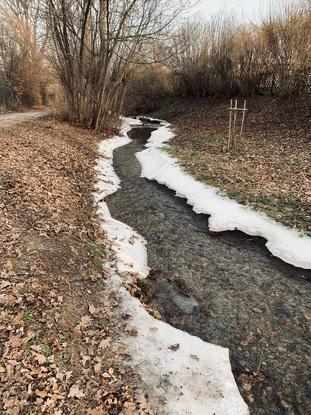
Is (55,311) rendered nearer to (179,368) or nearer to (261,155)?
(179,368)

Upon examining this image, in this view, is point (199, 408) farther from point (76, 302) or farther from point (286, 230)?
point (286, 230)

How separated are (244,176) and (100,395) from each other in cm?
750

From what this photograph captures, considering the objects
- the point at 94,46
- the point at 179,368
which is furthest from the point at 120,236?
the point at 94,46

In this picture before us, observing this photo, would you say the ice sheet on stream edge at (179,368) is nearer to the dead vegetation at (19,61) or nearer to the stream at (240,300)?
the stream at (240,300)

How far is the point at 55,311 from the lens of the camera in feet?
13.8

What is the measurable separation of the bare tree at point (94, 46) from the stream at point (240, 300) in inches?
390

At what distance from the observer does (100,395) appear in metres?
3.35

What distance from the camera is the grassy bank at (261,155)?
7.85 meters

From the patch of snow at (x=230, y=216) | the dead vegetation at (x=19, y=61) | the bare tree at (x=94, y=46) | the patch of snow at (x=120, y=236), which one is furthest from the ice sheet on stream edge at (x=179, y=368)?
the dead vegetation at (x=19, y=61)

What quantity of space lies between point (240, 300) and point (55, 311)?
8.64 feet

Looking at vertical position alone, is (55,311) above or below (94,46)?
below

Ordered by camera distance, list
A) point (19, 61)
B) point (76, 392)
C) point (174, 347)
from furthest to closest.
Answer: point (19, 61) → point (174, 347) → point (76, 392)

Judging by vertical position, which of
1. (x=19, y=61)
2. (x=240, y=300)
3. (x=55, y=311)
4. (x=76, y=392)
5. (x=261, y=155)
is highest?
(x=19, y=61)

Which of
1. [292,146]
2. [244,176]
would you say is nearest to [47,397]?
[244,176]
